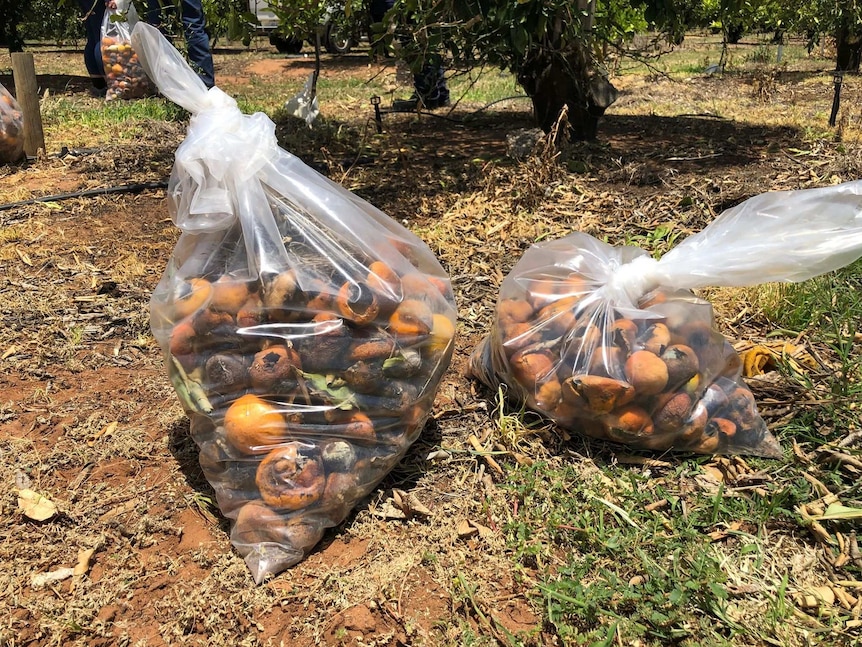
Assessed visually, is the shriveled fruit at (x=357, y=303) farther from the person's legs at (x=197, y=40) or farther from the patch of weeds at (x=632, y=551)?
the person's legs at (x=197, y=40)

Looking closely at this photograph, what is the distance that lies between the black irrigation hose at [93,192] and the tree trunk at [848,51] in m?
8.81

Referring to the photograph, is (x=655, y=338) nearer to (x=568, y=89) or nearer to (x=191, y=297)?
(x=191, y=297)

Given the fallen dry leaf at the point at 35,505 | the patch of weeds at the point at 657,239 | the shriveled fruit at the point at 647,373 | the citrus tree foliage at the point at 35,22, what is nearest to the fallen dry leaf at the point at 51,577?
the fallen dry leaf at the point at 35,505

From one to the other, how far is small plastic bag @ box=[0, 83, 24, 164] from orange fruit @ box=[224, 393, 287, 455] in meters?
3.91

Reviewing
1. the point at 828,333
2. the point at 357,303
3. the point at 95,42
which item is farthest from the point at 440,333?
the point at 95,42

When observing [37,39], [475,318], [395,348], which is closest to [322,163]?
[475,318]

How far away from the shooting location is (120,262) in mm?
3121

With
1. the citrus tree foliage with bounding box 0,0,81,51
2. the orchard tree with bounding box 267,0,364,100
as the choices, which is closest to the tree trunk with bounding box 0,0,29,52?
the citrus tree foliage with bounding box 0,0,81,51

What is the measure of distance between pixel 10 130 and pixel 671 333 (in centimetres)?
446

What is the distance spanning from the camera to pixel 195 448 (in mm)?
1948

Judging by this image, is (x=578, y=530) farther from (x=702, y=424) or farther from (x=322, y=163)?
(x=322, y=163)

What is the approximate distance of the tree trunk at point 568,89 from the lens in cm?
438

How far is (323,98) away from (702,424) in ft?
21.0

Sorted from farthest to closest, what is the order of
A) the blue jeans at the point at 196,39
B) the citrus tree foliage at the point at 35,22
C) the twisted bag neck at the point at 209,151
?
1. the citrus tree foliage at the point at 35,22
2. the blue jeans at the point at 196,39
3. the twisted bag neck at the point at 209,151
